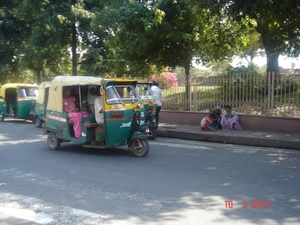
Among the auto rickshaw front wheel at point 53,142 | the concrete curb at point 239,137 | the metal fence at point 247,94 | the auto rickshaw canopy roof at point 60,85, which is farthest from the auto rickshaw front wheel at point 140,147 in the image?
the metal fence at point 247,94

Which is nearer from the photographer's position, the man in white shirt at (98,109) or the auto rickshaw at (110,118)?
the auto rickshaw at (110,118)

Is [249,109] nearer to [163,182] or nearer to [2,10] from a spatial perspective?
[163,182]

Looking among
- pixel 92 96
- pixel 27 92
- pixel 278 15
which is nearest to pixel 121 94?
pixel 92 96

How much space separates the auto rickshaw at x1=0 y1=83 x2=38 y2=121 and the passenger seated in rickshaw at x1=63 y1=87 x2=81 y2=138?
8.92m

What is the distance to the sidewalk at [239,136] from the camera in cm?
1096

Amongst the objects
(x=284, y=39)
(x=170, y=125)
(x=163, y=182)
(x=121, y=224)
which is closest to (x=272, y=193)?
(x=163, y=182)

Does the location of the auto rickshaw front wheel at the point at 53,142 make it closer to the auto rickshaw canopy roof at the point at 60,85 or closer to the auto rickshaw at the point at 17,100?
the auto rickshaw canopy roof at the point at 60,85

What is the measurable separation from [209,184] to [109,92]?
365 centimetres

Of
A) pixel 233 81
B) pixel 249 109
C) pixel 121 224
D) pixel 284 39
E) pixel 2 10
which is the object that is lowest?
pixel 121 224

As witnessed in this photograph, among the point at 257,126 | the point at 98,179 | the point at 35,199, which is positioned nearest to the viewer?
the point at 35,199

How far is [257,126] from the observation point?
13.0 meters

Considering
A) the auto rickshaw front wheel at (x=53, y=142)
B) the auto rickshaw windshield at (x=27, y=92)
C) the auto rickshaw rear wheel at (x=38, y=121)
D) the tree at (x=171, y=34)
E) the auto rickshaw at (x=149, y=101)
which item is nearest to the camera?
the auto rickshaw front wheel at (x=53, y=142)

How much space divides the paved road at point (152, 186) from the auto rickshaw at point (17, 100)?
833cm
